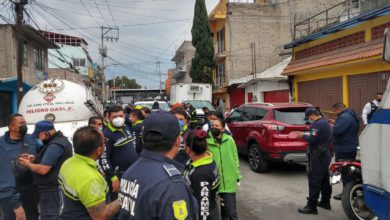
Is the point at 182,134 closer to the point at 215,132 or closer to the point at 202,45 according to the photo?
the point at 215,132

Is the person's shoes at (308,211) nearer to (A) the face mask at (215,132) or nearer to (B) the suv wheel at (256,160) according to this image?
(A) the face mask at (215,132)

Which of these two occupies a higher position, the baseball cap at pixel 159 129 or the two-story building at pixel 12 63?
the two-story building at pixel 12 63

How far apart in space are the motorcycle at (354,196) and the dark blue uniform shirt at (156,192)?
13.1 ft

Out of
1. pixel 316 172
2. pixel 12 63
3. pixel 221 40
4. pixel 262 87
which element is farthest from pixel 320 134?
pixel 221 40

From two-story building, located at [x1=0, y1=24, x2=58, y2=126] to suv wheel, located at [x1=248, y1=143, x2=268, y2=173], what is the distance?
1356 centimetres

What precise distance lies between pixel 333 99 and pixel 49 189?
514 inches

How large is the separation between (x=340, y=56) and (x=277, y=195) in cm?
847

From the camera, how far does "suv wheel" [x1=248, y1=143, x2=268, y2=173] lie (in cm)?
898

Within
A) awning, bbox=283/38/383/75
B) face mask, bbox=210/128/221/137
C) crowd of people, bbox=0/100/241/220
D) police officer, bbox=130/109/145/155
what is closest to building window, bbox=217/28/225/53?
awning, bbox=283/38/383/75

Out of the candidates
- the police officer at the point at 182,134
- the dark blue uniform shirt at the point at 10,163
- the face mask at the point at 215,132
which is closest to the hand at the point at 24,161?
the dark blue uniform shirt at the point at 10,163

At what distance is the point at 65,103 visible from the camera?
8000 millimetres

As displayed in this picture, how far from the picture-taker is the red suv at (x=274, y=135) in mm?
8422

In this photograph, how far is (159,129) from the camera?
6.79 ft

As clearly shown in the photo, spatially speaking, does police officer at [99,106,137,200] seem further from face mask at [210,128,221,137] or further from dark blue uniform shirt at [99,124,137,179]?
face mask at [210,128,221,137]
